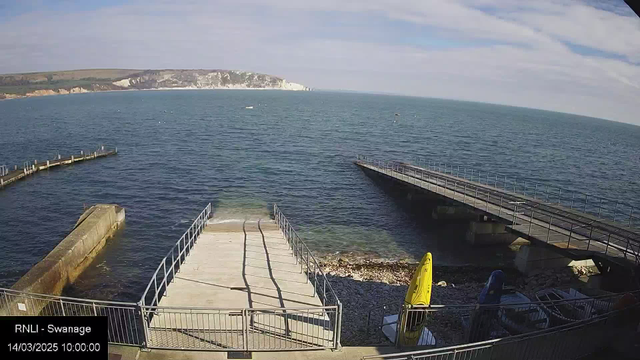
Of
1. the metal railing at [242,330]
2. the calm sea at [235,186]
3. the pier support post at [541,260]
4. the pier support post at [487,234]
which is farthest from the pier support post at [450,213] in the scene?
the metal railing at [242,330]

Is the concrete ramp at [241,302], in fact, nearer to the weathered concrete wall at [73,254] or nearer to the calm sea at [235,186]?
the weathered concrete wall at [73,254]

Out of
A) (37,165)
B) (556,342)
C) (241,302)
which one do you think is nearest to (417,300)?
(556,342)

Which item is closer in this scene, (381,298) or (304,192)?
(381,298)

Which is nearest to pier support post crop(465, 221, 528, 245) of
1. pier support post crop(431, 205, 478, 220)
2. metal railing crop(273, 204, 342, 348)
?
pier support post crop(431, 205, 478, 220)

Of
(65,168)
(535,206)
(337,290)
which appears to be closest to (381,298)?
(337,290)

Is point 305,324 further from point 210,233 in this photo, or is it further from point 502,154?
point 502,154

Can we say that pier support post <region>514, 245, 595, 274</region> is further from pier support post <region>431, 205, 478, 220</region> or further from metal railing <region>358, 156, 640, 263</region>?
pier support post <region>431, 205, 478, 220</region>
